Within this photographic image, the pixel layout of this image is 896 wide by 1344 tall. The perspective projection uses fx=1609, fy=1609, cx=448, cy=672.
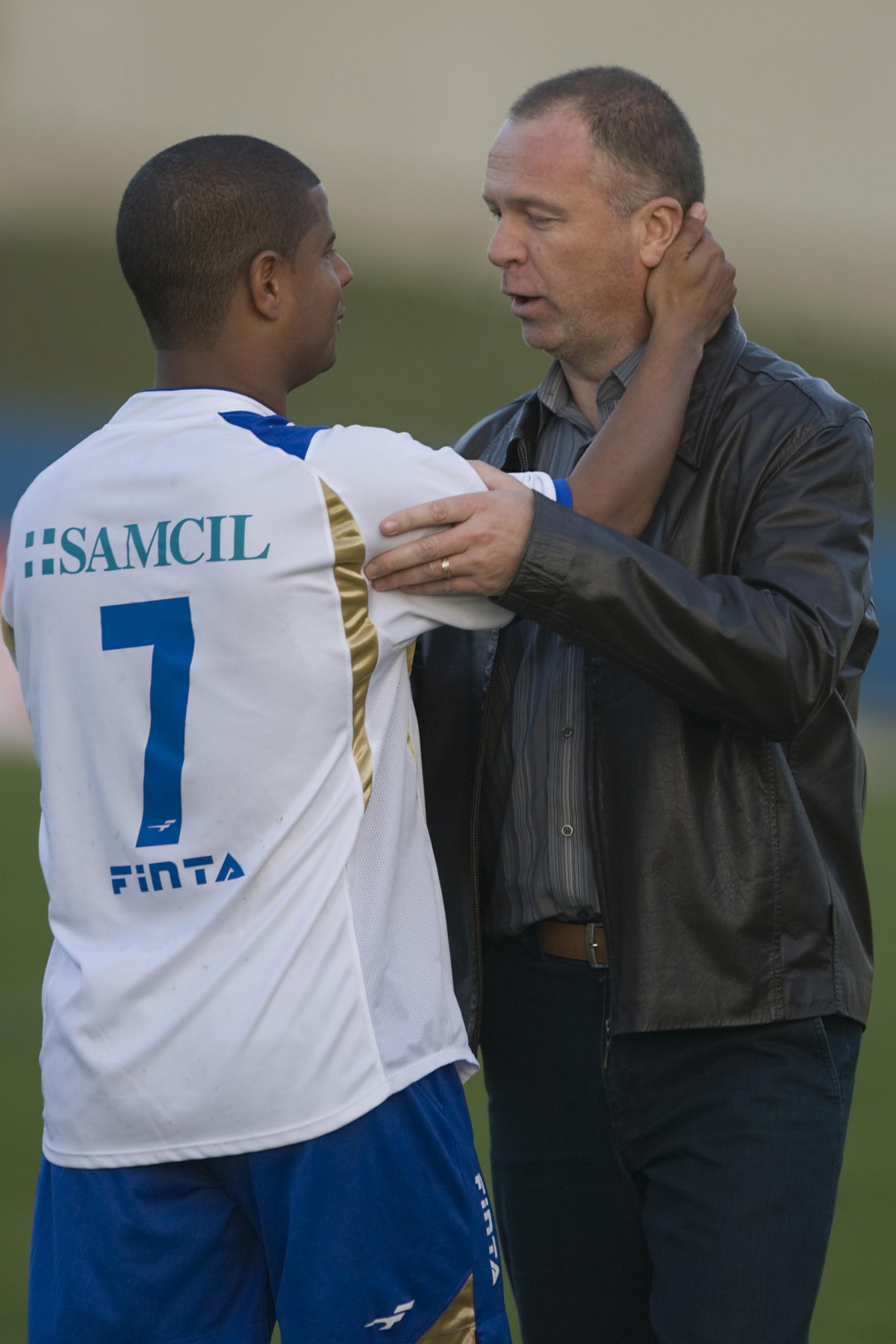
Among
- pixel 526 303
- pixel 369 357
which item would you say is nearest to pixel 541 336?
pixel 526 303

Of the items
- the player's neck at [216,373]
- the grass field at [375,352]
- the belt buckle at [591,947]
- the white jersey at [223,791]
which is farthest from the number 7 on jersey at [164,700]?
the grass field at [375,352]

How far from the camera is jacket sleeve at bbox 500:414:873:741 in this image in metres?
1.82

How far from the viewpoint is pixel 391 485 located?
1736mm

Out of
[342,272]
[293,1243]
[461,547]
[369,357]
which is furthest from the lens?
[369,357]

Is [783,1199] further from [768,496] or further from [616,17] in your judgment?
[616,17]

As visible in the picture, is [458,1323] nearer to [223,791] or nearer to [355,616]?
[223,791]

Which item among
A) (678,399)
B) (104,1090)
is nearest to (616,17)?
(678,399)

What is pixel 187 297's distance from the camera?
6.00ft

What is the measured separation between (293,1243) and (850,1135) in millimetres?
2687

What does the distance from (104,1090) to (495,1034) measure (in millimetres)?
719

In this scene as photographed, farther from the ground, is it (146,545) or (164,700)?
(146,545)

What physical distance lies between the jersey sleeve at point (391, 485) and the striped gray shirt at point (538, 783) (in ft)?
1.15

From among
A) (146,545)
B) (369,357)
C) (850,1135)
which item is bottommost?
(850,1135)

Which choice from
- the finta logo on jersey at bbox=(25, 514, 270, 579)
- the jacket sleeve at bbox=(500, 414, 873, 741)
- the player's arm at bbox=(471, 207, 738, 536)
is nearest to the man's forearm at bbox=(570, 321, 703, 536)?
the player's arm at bbox=(471, 207, 738, 536)
